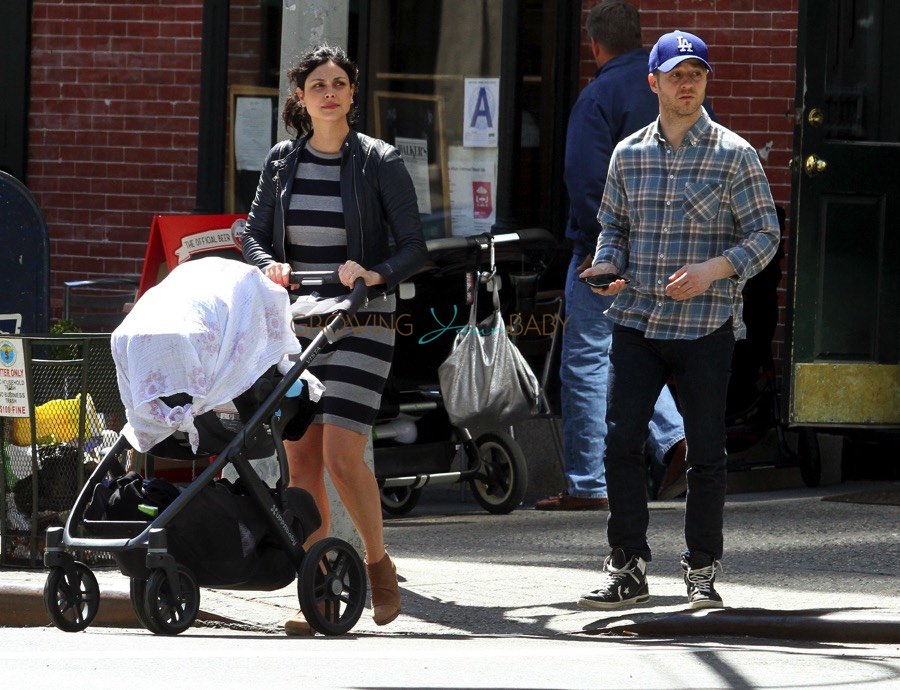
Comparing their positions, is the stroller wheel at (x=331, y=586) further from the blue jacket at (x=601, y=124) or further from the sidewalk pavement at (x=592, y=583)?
the blue jacket at (x=601, y=124)

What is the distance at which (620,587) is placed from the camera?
20.3 ft

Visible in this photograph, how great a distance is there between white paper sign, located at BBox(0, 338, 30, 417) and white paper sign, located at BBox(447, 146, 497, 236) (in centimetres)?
322

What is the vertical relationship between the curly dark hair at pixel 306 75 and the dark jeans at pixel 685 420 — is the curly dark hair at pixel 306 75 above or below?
above

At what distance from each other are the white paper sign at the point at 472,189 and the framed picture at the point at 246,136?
→ 43.3 inches

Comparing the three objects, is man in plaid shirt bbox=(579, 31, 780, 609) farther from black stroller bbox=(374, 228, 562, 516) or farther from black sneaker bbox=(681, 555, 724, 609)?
black stroller bbox=(374, 228, 562, 516)

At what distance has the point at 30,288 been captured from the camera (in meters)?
8.23

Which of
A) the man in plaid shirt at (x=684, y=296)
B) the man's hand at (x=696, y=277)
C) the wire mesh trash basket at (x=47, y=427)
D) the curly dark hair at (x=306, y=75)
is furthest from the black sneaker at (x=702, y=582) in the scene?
the wire mesh trash basket at (x=47, y=427)

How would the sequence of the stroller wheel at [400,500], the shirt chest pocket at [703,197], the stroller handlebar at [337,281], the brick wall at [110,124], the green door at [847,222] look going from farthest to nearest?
the brick wall at [110,124] < the green door at [847,222] < the stroller wheel at [400,500] < the shirt chest pocket at [703,197] < the stroller handlebar at [337,281]

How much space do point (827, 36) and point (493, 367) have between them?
268 cm

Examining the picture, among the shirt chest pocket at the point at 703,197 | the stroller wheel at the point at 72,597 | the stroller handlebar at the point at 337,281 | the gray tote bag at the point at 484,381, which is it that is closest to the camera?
the stroller wheel at the point at 72,597

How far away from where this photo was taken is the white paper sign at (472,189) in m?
9.73

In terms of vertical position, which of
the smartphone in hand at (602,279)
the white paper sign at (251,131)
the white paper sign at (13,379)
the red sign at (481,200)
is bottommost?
the white paper sign at (13,379)

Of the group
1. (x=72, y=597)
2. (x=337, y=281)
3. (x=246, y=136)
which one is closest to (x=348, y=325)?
(x=337, y=281)

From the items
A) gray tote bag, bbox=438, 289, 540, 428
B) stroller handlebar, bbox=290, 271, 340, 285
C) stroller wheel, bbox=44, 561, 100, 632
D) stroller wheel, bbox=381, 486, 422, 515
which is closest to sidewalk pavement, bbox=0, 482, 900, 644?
stroller wheel, bbox=381, 486, 422, 515
